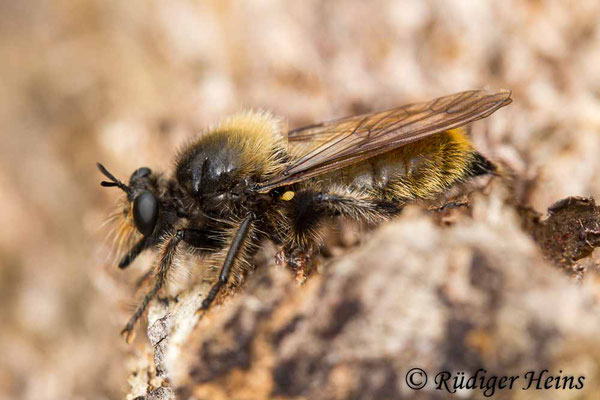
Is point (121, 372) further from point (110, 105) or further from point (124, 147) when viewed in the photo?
point (110, 105)

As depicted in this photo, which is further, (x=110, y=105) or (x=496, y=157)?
(x=110, y=105)

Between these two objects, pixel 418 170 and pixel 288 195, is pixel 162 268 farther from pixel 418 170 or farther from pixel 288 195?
pixel 418 170

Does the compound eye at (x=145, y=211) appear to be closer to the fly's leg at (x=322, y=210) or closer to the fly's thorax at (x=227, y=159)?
the fly's thorax at (x=227, y=159)

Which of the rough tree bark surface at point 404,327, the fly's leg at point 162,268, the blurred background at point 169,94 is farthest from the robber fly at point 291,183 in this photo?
the rough tree bark surface at point 404,327

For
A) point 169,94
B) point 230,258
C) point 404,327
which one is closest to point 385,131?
point 230,258

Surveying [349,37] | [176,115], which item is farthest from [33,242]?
[349,37]

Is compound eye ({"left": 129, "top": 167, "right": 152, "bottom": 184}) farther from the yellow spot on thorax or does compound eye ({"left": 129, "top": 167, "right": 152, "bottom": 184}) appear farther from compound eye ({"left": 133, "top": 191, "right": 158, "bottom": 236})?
the yellow spot on thorax
